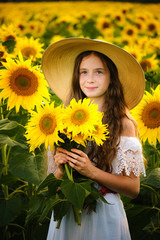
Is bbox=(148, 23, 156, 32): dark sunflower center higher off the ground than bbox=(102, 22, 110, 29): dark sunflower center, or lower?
lower

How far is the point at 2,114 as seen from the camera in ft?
7.39

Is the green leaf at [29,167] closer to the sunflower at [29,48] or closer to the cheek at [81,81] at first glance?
the cheek at [81,81]

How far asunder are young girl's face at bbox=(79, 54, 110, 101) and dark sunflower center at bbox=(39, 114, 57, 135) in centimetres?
37

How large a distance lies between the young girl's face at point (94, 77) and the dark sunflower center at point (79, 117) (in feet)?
1.18

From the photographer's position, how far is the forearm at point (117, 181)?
1664mm

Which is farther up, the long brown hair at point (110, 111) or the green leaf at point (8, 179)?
the long brown hair at point (110, 111)

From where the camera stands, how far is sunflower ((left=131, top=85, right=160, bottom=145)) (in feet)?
7.27

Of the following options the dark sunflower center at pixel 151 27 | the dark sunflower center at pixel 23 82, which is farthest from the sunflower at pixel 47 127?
the dark sunflower center at pixel 151 27

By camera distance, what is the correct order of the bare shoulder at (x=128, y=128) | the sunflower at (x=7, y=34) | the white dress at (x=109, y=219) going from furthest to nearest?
the sunflower at (x=7, y=34)
the bare shoulder at (x=128, y=128)
the white dress at (x=109, y=219)

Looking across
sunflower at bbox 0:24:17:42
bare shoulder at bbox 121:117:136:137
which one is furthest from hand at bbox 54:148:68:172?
sunflower at bbox 0:24:17:42

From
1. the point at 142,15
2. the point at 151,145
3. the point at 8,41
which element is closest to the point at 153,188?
the point at 151,145

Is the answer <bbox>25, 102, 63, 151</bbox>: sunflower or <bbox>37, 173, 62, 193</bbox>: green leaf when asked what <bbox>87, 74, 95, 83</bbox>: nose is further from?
<bbox>37, 173, 62, 193</bbox>: green leaf

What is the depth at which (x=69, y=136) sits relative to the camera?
1.49 meters

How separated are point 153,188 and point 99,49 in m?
0.93
